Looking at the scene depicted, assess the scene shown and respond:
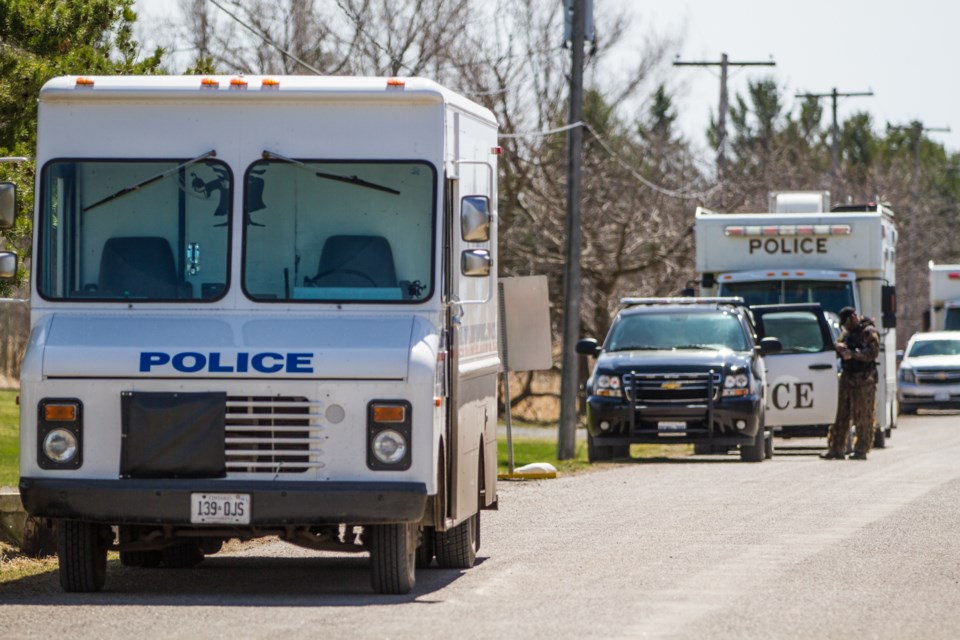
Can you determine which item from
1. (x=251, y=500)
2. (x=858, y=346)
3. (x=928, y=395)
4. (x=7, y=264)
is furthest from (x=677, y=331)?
(x=928, y=395)

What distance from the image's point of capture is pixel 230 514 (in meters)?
10.2

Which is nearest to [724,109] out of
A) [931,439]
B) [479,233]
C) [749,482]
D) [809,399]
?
[931,439]

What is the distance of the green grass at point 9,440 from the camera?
17.4 m

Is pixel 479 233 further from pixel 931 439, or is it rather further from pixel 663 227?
pixel 663 227

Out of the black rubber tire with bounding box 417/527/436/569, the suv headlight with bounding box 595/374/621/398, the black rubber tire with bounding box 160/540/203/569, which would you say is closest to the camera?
the black rubber tire with bounding box 417/527/436/569

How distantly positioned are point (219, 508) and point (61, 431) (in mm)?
992

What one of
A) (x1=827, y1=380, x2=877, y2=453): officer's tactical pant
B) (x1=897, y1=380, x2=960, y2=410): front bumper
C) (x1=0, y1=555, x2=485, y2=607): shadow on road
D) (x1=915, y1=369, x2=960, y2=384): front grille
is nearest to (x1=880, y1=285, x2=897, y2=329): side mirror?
(x1=827, y1=380, x2=877, y2=453): officer's tactical pant

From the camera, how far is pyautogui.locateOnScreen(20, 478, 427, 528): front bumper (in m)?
10.1

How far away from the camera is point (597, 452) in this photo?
78.5 feet

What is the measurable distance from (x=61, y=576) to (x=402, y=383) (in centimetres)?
241

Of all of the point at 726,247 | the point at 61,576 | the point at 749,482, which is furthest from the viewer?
the point at 726,247

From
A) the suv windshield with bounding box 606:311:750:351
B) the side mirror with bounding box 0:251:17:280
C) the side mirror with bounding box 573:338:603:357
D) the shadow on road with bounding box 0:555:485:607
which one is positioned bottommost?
the shadow on road with bounding box 0:555:485:607

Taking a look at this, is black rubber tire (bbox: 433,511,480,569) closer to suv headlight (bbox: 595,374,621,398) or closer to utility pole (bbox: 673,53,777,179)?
suv headlight (bbox: 595,374,621,398)

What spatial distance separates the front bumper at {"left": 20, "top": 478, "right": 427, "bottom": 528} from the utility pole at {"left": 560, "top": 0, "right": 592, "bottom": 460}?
54.1ft
